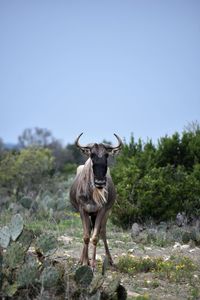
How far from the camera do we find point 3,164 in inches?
906

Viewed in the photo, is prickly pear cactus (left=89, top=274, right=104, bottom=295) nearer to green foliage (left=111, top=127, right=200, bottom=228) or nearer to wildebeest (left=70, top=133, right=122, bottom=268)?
wildebeest (left=70, top=133, right=122, bottom=268)

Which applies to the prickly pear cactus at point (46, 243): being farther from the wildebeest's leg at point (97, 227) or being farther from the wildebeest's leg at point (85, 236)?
the wildebeest's leg at point (85, 236)

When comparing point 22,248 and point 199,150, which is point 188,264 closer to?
point 22,248

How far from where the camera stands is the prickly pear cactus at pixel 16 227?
727 centimetres

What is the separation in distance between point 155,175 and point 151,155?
1431mm

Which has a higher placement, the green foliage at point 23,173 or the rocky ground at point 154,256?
the green foliage at point 23,173

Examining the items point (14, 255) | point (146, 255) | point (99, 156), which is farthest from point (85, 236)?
point (14, 255)

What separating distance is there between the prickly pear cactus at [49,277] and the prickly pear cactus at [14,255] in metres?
0.41

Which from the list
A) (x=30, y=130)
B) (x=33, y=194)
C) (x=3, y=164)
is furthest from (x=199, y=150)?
(x=30, y=130)

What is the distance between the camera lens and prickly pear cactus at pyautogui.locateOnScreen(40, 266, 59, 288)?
262 inches

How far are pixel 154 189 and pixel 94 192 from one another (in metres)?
5.61

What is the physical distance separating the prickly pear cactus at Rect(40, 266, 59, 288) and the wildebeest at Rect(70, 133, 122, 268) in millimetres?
2665

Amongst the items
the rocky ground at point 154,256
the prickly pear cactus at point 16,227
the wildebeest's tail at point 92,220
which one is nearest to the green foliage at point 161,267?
the rocky ground at point 154,256

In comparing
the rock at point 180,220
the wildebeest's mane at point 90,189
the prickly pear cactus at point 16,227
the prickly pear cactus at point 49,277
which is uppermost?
the wildebeest's mane at point 90,189
